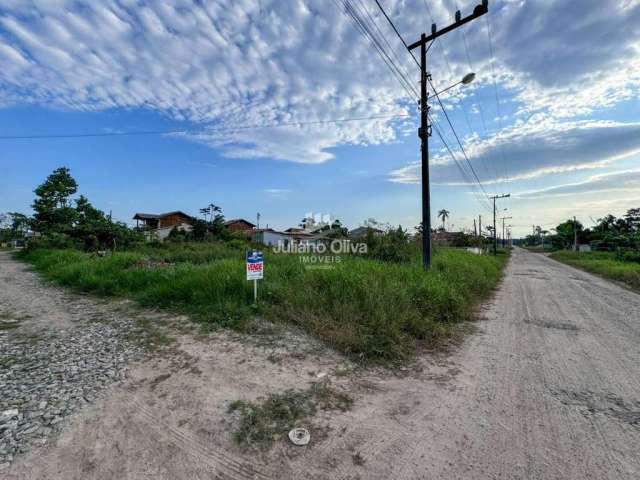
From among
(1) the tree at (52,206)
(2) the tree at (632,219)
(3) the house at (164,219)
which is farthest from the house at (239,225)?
(2) the tree at (632,219)

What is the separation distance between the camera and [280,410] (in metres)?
2.23

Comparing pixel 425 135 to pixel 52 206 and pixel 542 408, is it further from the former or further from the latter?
pixel 52 206

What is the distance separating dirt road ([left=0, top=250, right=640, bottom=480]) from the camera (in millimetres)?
1689

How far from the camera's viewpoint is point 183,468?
1680 mm

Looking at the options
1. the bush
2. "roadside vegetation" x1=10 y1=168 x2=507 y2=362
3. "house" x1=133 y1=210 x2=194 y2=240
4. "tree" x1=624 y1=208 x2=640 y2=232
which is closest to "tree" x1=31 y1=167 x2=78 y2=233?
"house" x1=133 y1=210 x2=194 y2=240

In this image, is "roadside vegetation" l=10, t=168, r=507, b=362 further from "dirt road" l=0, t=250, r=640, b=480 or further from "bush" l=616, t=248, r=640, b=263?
"bush" l=616, t=248, r=640, b=263

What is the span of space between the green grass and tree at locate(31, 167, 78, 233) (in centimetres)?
3095

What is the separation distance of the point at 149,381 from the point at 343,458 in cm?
212

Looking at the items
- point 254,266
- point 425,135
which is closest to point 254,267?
point 254,266

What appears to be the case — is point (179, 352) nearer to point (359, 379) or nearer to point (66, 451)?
point (66, 451)

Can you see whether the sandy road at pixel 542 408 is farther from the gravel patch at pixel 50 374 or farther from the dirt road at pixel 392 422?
the gravel patch at pixel 50 374

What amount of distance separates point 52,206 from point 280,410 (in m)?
33.8

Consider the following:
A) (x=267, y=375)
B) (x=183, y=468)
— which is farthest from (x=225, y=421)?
(x=267, y=375)

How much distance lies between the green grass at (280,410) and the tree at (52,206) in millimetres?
30951
